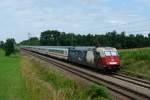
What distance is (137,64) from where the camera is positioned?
40781mm

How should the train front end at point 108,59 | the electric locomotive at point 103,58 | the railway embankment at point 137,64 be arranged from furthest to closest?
the electric locomotive at point 103,58 < the train front end at point 108,59 < the railway embankment at point 137,64

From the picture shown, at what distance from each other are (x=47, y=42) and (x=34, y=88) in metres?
134

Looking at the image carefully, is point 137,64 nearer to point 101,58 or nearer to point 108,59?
point 108,59

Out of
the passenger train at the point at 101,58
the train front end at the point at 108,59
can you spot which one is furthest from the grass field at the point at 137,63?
the passenger train at the point at 101,58

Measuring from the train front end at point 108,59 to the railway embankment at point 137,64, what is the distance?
1.17 metres

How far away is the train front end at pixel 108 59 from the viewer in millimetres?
40312

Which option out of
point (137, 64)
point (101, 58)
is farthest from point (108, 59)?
point (137, 64)

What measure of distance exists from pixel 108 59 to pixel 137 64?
9.45 feet

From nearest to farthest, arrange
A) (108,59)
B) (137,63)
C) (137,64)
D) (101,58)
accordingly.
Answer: (137,64)
(108,59)
(137,63)
(101,58)

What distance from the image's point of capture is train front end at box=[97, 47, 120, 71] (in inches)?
1587

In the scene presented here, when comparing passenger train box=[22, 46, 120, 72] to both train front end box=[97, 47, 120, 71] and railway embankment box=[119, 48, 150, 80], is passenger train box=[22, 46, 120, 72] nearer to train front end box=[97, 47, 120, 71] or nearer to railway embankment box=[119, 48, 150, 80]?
train front end box=[97, 47, 120, 71]

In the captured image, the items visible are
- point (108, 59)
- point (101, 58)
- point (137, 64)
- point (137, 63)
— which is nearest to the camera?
point (137, 64)

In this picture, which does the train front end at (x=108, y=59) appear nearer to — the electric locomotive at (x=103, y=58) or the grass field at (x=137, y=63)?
the electric locomotive at (x=103, y=58)

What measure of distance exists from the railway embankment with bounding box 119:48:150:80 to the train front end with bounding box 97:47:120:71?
117 centimetres
